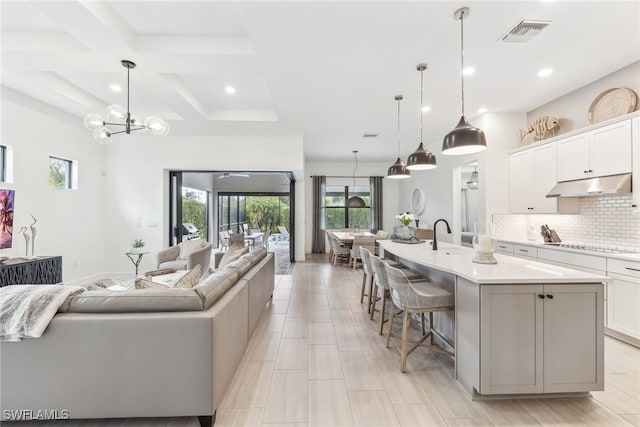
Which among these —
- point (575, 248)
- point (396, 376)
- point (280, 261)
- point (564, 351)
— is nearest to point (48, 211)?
point (280, 261)

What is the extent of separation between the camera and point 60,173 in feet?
16.5

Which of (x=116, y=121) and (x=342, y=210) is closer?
(x=116, y=121)

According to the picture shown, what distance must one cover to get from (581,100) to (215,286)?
5.13 meters

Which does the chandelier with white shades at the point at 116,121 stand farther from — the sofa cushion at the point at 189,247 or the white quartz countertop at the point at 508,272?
the white quartz countertop at the point at 508,272

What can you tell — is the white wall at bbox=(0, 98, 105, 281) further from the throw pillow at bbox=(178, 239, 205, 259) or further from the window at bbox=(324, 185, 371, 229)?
the window at bbox=(324, 185, 371, 229)

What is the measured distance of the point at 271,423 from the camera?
1.80 metres

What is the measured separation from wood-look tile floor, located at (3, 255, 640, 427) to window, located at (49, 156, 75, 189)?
15.0 feet

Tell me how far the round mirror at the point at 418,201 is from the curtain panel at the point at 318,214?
2749mm

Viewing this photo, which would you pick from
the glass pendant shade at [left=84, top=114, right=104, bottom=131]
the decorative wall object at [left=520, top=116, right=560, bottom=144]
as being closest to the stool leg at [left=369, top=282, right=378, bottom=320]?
the decorative wall object at [left=520, top=116, right=560, bottom=144]

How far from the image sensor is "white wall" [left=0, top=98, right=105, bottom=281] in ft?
13.7

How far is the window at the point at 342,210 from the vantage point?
931cm

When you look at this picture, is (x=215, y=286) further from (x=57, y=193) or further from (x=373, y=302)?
(x=57, y=193)

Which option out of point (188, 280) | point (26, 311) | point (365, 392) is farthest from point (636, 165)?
point (26, 311)

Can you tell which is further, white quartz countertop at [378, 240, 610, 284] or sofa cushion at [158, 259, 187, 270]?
sofa cushion at [158, 259, 187, 270]
